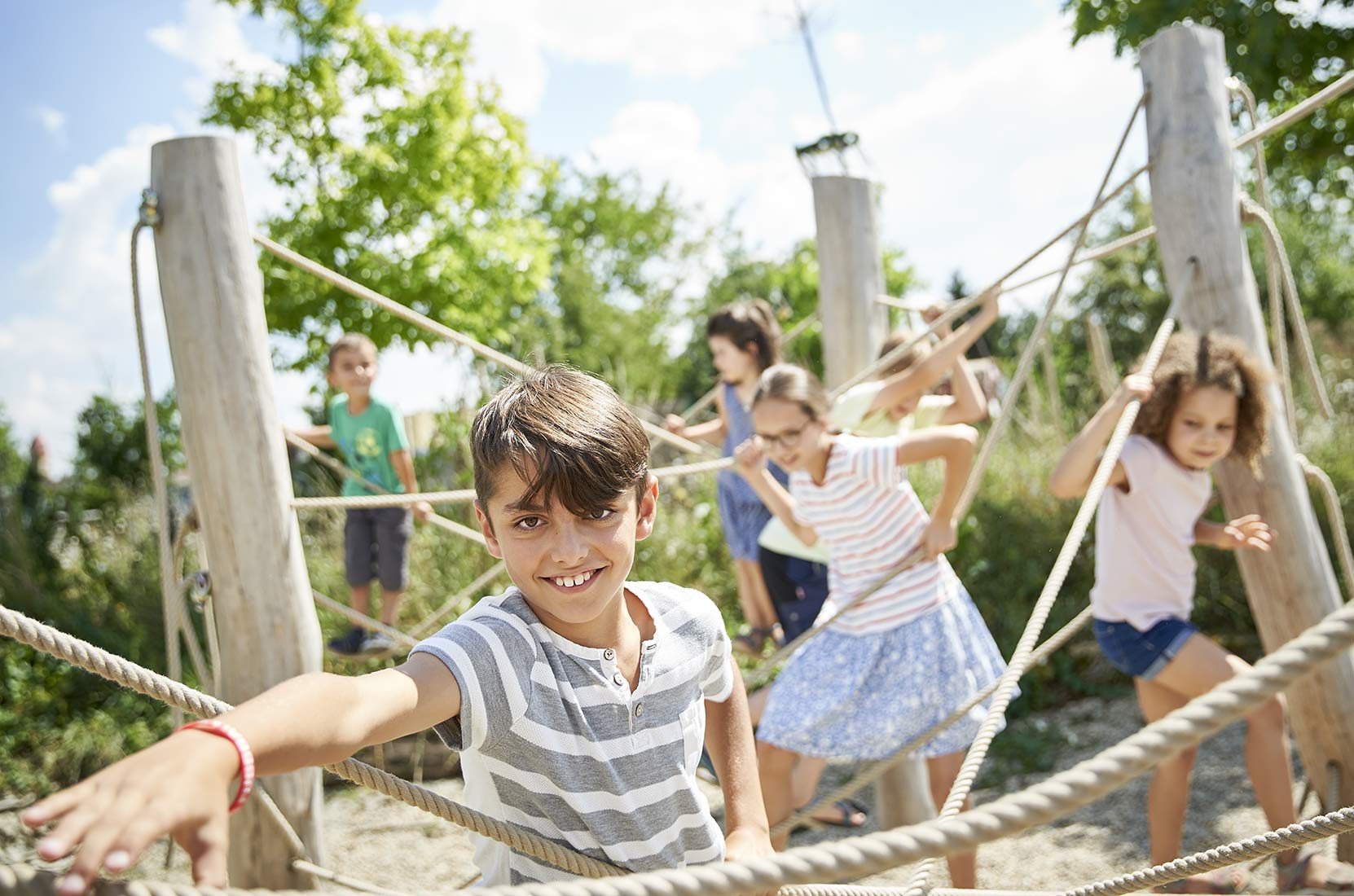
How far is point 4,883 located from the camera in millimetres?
808

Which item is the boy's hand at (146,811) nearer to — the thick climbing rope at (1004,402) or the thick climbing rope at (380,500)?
the thick climbing rope at (380,500)

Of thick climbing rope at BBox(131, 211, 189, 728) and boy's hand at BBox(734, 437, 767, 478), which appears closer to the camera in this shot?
thick climbing rope at BBox(131, 211, 189, 728)

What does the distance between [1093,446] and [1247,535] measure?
1.64 ft

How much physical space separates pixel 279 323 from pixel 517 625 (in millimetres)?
10421

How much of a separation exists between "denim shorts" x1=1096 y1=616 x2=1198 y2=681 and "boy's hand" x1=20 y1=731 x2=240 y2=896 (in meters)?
2.62

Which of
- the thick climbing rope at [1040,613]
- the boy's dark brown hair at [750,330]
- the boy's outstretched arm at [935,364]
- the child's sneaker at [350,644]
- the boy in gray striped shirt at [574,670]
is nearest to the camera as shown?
the boy in gray striped shirt at [574,670]

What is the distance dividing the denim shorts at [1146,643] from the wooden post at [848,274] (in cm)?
155

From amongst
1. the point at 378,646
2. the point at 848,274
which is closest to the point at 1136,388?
the point at 848,274

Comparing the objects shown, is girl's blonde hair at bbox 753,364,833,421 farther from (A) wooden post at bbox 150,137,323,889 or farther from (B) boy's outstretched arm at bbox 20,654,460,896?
(B) boy's outstretched arm at bbox 20,654,460,896

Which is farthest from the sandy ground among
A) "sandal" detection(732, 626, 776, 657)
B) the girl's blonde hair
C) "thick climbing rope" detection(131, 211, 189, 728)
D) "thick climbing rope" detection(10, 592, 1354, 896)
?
"thick climbing rope" detection(10, 592, 1354, 896)

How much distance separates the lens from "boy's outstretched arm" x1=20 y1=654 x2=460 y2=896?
2.53 ft

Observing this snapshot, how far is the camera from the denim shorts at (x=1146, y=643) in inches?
116

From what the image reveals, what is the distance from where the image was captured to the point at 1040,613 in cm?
256

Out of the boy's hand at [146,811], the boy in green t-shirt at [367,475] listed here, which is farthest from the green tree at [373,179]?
the boy's hand at [146,811]
